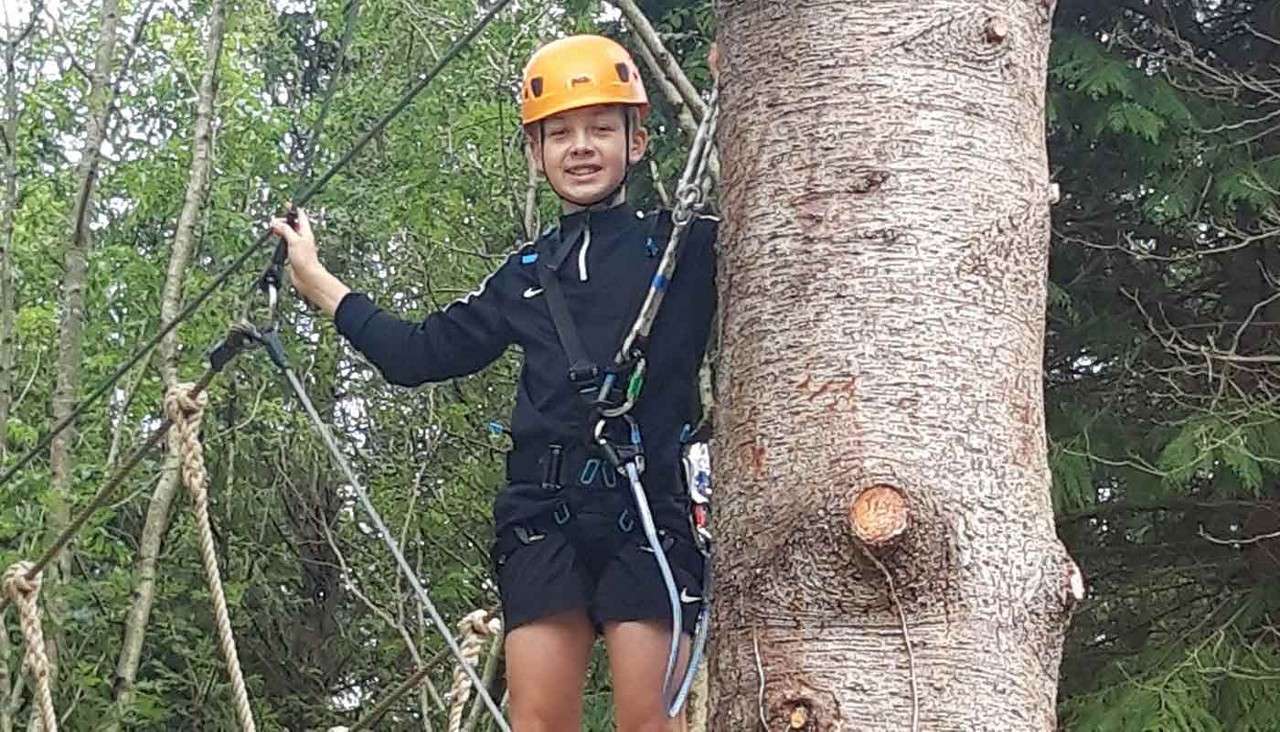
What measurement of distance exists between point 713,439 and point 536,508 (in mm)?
680

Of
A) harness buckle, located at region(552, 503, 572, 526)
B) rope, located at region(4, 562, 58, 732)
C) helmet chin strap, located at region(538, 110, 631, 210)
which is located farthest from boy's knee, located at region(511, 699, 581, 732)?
rope, located at region(4, 562, 58, 732)

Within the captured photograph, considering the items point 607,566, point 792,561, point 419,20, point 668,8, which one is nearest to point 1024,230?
point 792,561

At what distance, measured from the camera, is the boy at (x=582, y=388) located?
1.88m

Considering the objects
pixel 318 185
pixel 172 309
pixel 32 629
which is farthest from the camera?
pixel 172 309

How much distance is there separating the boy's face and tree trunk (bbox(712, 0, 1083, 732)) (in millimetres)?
769

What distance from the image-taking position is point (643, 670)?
1.88m

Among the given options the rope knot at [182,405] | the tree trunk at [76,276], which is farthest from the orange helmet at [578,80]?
the tree trunk at [76,276]

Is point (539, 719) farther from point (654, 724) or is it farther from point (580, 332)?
point (580, 332)

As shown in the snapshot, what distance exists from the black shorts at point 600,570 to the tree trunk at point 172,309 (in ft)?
11.4

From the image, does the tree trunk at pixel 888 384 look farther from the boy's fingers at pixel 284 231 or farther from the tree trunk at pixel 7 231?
the tree trunk at pixel 7 231

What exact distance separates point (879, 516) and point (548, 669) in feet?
2.91

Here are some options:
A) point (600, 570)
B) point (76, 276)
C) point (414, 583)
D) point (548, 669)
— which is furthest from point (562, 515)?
point (76, 276)

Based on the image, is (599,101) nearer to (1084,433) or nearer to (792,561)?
(792,561)

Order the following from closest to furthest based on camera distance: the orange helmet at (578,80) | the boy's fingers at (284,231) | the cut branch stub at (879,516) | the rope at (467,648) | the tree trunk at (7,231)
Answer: the cut branch stub at (879,516), the orange helmet at (578,80), the boy's fingers at (284,231), the rope at (467,648), the tree trunk at (7,231)
